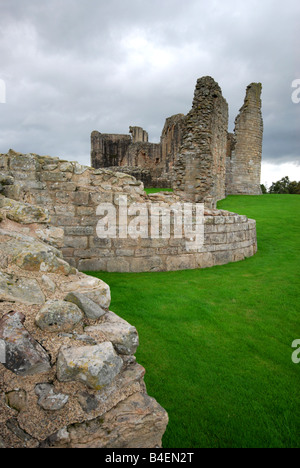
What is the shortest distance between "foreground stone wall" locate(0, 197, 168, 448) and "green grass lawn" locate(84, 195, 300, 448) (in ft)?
2.43

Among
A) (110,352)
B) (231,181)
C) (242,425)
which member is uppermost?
(231,181)

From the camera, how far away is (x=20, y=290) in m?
2.04

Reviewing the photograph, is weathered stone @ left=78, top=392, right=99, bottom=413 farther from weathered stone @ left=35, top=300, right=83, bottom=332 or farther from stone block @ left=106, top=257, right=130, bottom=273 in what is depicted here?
stone block @ left=106, top=257, right=130, bottom=273

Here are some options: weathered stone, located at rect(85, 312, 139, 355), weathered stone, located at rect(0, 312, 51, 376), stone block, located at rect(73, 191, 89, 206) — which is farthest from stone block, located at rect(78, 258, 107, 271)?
weathered stone, located at rect(0, 312, 51, 376)

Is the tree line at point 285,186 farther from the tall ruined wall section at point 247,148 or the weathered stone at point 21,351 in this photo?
the weathered stone at point 21,351

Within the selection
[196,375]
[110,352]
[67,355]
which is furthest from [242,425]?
[67,355]

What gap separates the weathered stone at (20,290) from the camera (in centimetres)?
195

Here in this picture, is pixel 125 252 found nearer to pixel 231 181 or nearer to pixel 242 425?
pixel 242 425

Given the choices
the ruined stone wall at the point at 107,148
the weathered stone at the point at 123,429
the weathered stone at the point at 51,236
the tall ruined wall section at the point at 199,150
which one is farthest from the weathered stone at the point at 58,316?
the ruined stone wall at the point at 107,148

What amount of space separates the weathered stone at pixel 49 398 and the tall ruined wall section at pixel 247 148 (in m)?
24.2

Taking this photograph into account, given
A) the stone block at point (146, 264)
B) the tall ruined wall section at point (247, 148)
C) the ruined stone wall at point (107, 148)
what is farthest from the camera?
the ruined stone wall at point (107, 148)

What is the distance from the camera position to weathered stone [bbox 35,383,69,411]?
4.81 ft

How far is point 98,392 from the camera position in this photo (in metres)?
1.60

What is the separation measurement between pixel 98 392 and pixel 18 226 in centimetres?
220
